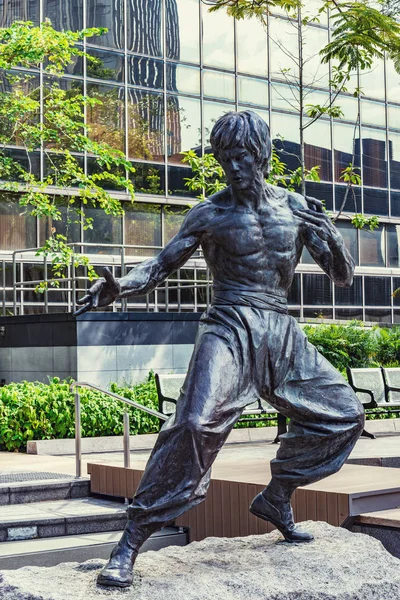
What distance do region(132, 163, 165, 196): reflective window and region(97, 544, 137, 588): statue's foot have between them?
20.8 m

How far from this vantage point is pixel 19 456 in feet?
41.2

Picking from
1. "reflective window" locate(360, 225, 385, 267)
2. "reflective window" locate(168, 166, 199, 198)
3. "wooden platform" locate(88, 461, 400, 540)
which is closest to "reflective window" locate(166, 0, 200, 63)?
"reflective window" locate(168, 166, 199, 198)

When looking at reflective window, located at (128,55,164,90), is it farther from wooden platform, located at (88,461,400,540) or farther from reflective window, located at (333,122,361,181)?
wooden platform, located at (88,461,400,540)

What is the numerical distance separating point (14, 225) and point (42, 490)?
14.7 meters

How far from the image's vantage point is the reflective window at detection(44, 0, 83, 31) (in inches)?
941

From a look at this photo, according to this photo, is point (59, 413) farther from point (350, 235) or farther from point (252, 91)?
point (350, 235)

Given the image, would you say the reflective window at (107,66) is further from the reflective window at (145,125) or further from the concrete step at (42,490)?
the concrete step at (42,490)

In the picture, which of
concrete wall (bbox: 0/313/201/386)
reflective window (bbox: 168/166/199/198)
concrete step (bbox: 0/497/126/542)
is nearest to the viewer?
concrete step (bbox: 0/497/126/542)

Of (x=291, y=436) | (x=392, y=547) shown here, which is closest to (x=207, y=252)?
(x=291, y=436)

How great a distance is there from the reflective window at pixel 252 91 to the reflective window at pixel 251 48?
0.78 ft

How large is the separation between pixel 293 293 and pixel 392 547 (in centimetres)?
2186

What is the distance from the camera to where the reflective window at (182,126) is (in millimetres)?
25734

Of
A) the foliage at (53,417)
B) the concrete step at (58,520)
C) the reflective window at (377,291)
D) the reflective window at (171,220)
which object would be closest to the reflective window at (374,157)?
the reflective window at (377,291)

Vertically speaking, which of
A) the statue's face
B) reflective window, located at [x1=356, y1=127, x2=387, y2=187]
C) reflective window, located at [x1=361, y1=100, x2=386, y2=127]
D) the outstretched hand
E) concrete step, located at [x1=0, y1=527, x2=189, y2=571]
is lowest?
concrete step, located at [x1=0, y1=527, x2=189, y2=571]
